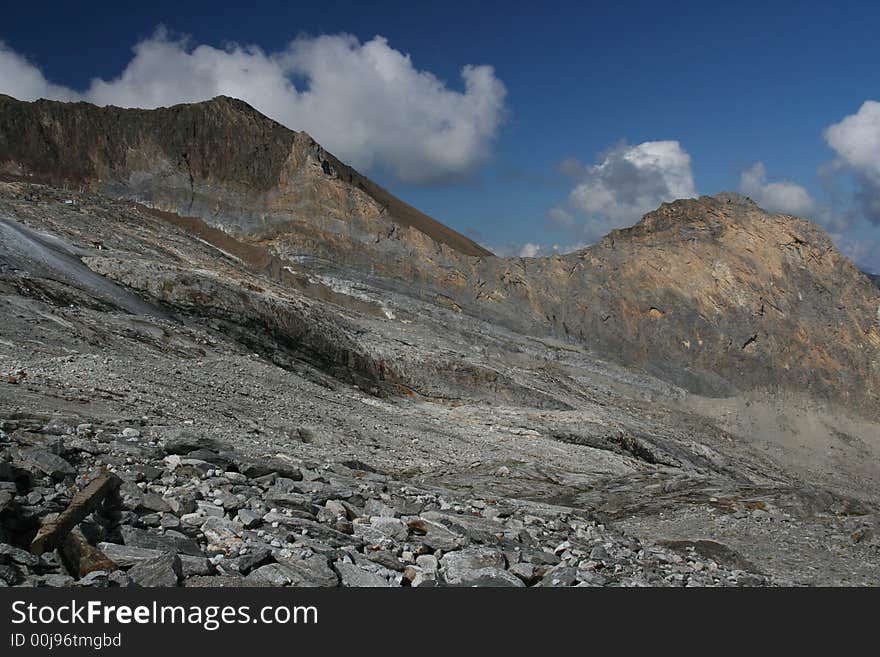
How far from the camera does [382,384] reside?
3083 centimetres

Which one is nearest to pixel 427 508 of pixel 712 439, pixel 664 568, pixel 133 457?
pixel 664 568

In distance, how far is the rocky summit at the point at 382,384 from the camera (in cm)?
833

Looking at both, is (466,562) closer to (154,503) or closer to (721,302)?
(154,503)

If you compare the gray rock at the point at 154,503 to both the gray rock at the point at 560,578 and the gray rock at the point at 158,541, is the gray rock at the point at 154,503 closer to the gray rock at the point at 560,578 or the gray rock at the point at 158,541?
the gray rock at the point at 158,541

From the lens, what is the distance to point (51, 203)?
37.0 m

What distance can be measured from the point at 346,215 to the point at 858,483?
122 feet

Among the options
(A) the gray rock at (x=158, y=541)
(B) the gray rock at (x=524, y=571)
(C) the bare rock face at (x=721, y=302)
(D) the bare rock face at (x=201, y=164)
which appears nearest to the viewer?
(A) the gray rock at (x=158, y=541)

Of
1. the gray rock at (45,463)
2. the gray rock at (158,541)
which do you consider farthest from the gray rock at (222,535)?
the gray rock at (45,463)

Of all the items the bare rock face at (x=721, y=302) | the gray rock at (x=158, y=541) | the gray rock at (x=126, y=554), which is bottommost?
the gray rock at (x=126, y=554)

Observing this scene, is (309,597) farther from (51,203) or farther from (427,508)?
(51,203)

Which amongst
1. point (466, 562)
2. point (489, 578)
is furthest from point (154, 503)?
point (489, 578)

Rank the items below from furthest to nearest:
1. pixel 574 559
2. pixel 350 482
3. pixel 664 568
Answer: pixel 350 482 < pixel 664 568 < pixel 574 559

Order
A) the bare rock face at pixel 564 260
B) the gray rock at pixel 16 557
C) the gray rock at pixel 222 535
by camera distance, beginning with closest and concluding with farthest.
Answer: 1. the gray rock at pixel 16 557
2. the gray rock at pixel 222 535
3. the bare rock face at pixel 564 260

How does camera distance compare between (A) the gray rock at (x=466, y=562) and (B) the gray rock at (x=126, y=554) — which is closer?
(B) the gray rock at (x=126, y=554)
